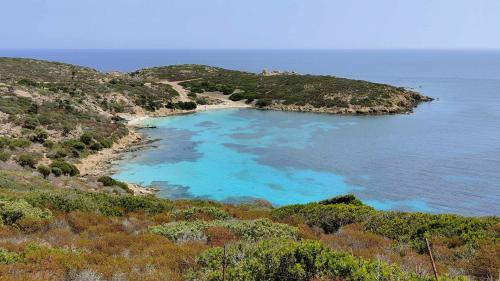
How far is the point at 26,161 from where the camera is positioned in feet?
108

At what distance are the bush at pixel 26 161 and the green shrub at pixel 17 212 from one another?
73.2 ft

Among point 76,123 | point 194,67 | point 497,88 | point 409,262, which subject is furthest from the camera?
point 194,67

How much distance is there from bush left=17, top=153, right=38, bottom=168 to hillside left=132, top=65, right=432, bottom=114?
53558 mm

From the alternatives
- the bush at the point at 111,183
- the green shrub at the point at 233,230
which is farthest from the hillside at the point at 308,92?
the green shrub at the point at 233,230

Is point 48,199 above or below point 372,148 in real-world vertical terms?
above

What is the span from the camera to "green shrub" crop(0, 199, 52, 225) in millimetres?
11820

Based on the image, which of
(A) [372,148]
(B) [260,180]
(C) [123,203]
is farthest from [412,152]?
(C) [123,203]

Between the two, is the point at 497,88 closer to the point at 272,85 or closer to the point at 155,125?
the point at 272,85

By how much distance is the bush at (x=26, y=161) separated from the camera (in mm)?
32750

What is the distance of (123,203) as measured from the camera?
16703 millimetres

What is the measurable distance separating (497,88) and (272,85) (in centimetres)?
6947

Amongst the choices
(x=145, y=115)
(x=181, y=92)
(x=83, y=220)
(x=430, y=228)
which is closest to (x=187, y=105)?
(x=145, y=115)

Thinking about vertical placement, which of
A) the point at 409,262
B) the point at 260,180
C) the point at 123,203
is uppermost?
the point at 409,262

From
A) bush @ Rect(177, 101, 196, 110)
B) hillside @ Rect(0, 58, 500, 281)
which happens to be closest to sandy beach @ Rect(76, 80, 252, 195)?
bush @ Rect(177, 101, 196, 110)
